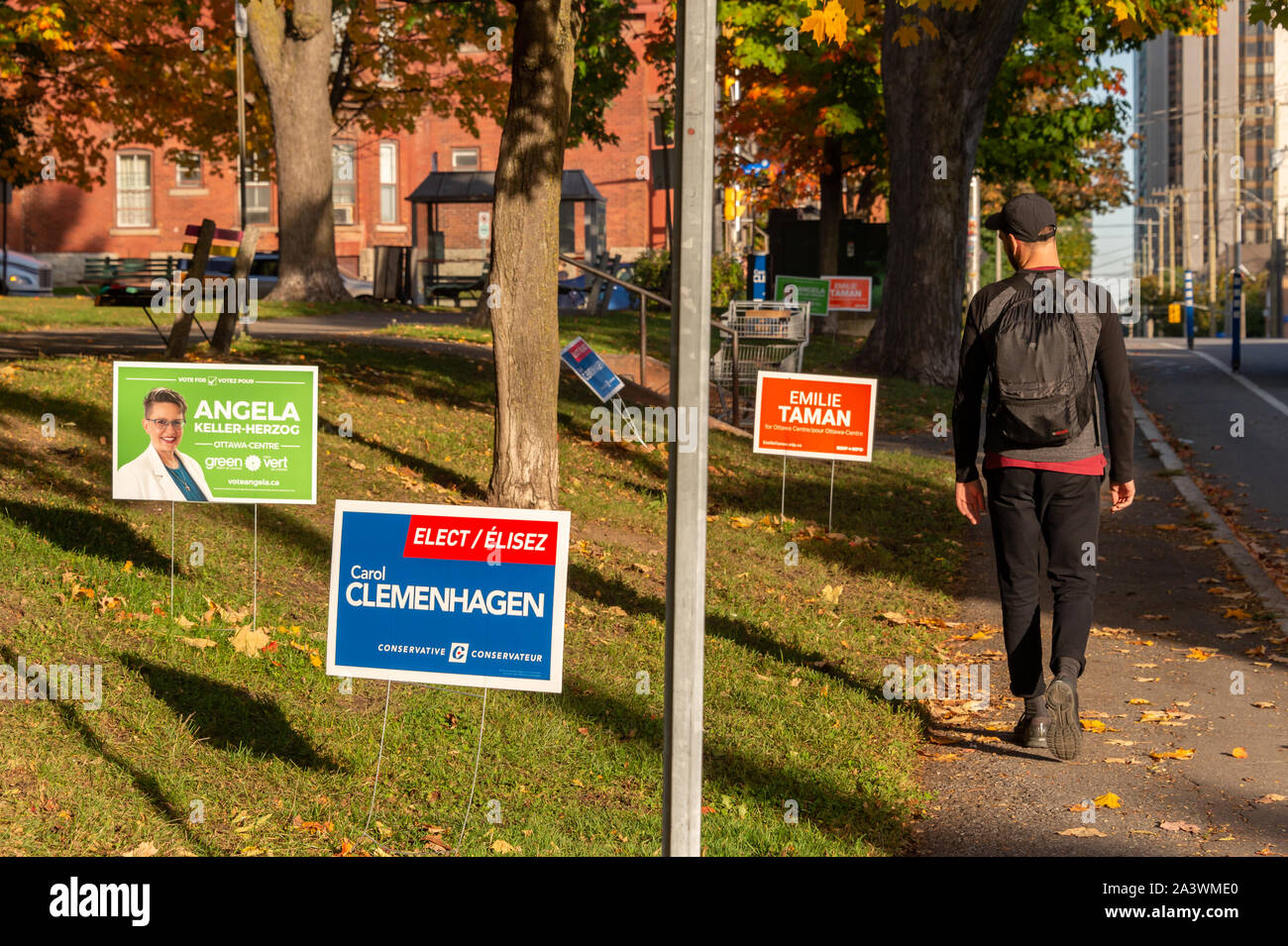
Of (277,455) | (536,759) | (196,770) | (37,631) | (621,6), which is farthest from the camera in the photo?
(621,6)

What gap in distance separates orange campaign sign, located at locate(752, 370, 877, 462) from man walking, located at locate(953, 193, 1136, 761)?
167 inches

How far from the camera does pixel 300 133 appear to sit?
2619 cm

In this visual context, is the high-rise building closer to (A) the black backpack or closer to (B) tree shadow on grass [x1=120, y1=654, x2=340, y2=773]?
(A) the black backpack

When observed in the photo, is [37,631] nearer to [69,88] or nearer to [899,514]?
[899,514]

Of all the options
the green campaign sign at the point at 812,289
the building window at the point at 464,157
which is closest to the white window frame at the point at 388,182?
the building window at the point at 464,157

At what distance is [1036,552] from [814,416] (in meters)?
4.45

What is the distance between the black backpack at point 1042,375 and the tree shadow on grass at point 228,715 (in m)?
3.07

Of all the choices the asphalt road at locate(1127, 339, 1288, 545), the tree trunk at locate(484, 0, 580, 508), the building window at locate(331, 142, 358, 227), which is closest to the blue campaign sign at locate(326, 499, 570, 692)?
the tree trunk at locate(484, 0, 580, 508)

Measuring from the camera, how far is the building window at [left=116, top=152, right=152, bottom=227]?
5541 cm

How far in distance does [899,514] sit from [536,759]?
7078 mm

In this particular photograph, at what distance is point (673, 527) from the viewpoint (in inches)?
151

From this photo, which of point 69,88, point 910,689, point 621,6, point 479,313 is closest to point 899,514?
point 910,689

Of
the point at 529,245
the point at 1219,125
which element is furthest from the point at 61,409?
the point at 1219,125

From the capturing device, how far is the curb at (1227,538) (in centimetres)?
913
